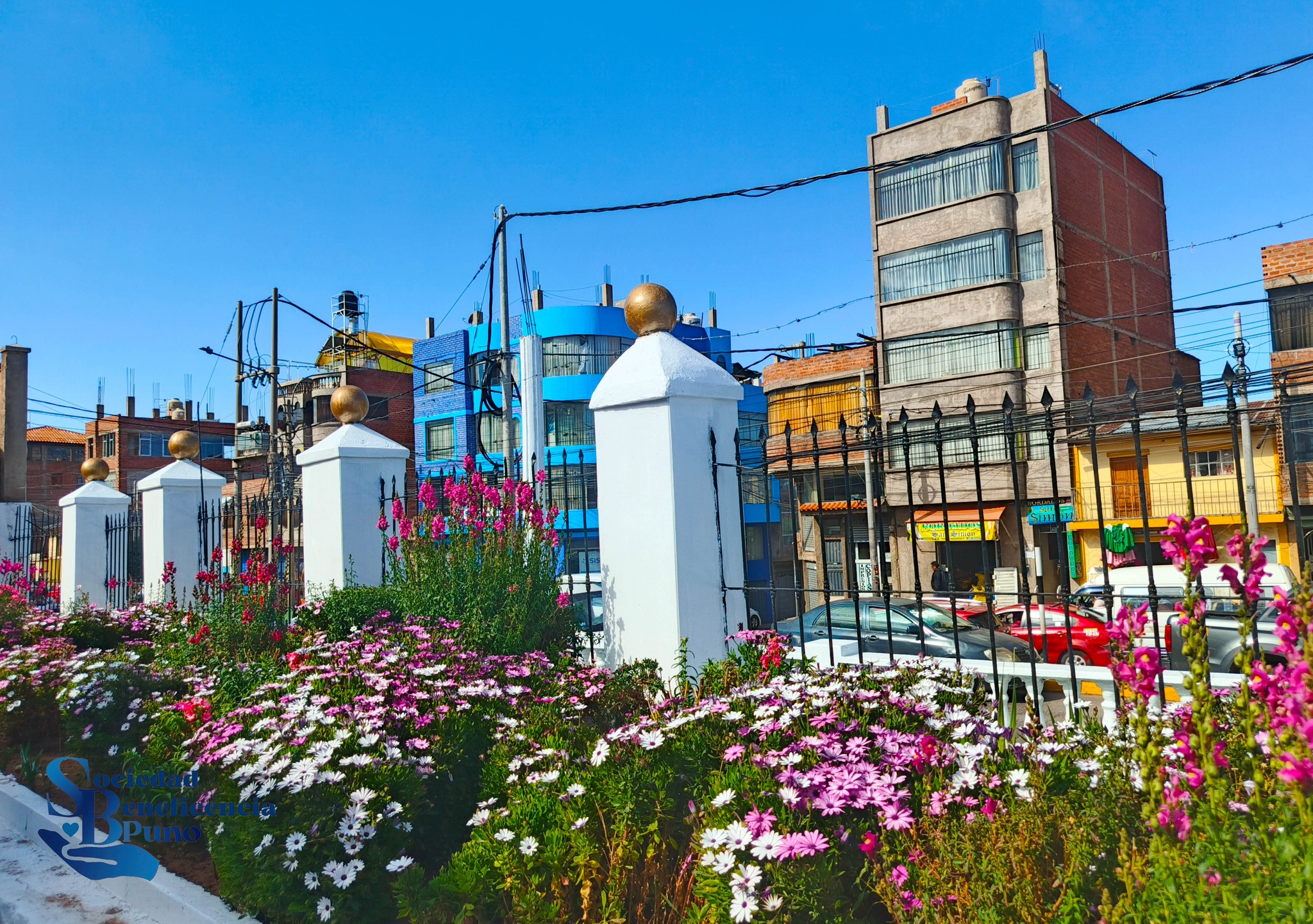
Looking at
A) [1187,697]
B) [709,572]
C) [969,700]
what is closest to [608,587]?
[709,572]

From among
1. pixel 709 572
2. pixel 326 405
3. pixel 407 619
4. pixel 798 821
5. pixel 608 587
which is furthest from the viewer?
pixel 326 405

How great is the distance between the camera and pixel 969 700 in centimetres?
367

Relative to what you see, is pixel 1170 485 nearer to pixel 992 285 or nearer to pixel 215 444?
pixel 992 285

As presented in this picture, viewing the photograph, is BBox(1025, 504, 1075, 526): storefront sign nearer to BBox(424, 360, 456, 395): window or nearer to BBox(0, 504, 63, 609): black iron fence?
BBox(0, 504, 63, 609): black iron fence

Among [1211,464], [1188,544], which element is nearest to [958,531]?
[1211,464]

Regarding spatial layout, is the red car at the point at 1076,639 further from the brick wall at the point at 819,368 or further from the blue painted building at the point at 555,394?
the blue painted building at the point at 555,394

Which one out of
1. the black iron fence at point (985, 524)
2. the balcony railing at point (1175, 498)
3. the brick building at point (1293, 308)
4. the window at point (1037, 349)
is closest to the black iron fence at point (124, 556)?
the black iron fence at point (985, 524)

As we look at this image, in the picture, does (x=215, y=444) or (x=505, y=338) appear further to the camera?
(x=215, y=444)

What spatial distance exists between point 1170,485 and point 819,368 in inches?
457

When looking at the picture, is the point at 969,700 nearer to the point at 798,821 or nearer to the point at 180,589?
the point at 798,821

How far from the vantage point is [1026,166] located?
26.0m

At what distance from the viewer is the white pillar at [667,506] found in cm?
504

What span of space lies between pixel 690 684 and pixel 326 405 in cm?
4394

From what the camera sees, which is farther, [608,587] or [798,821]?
[608,587]
